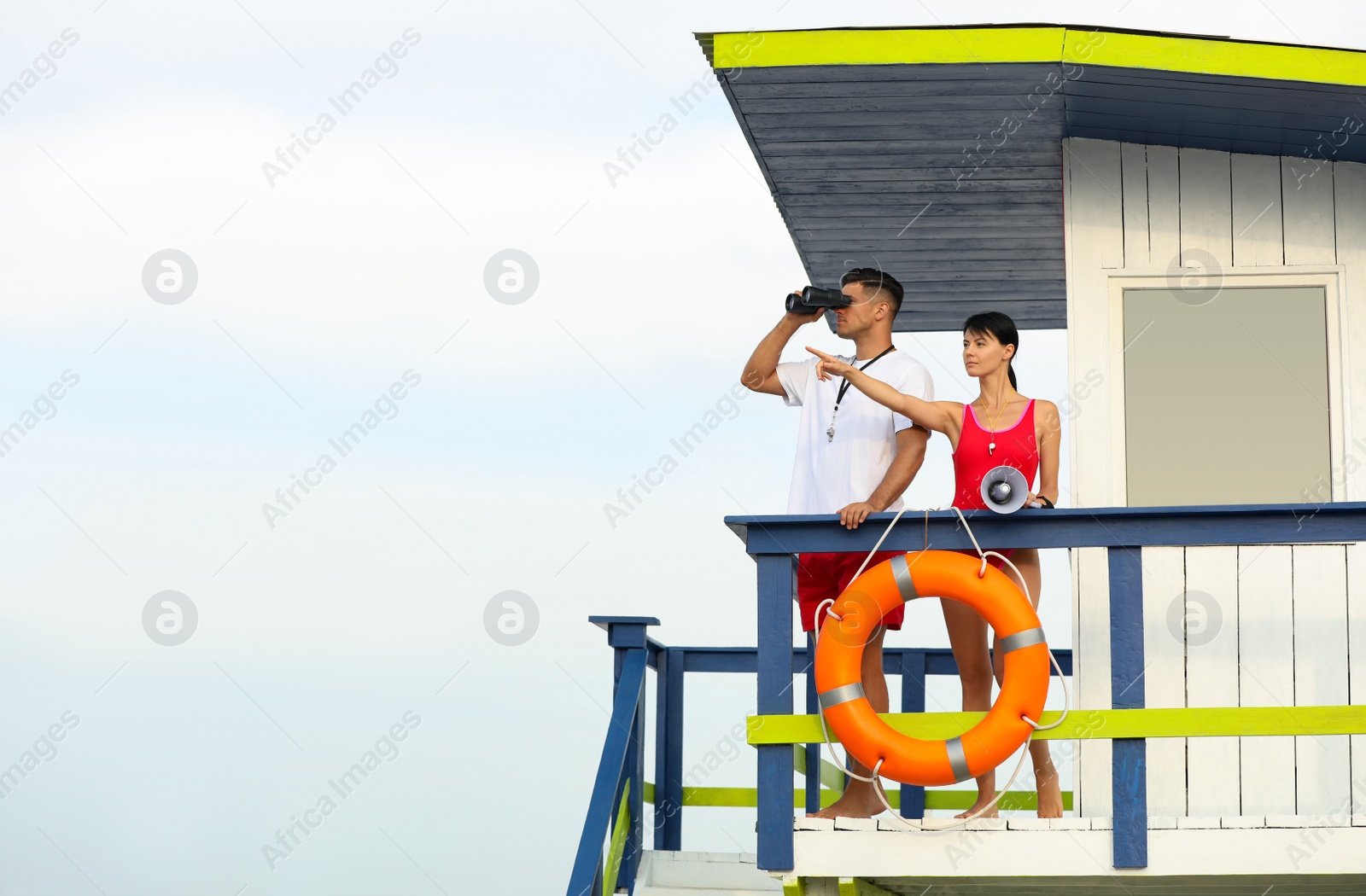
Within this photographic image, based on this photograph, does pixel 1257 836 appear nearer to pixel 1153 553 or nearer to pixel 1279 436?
pixel 1153 553

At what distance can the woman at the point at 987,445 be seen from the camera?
174 inches

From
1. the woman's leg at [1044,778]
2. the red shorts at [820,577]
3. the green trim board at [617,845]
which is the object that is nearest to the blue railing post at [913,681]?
the green trim board at [617,845]

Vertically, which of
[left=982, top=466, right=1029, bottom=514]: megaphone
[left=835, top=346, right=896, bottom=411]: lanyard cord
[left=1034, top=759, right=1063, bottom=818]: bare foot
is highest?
[left=835, top=346, right=896, bottom=411]: lanyard cord

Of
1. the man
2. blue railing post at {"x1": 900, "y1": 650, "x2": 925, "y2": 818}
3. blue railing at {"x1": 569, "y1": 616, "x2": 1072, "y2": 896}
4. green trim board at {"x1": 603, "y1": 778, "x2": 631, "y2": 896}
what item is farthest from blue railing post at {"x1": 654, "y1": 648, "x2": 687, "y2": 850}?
the man

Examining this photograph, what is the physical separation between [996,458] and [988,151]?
1.88m

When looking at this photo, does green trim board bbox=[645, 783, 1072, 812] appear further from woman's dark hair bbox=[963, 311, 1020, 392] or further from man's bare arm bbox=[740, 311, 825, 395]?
woman's dark hair bbox=[963, 311, 1020, 392]

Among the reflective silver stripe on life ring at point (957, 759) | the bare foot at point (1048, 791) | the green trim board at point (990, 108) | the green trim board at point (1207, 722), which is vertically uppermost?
the green trim board at point (990, 108)

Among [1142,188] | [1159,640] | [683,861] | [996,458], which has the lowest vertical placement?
[683,861]

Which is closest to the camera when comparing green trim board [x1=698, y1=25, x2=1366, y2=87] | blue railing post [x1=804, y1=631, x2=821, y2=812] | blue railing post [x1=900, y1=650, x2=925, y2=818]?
green trim board [x1=698, y1=25, x2=1366, y2=87]

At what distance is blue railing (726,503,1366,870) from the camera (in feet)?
13.8

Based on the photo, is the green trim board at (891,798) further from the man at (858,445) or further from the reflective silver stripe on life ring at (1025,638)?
the reflective silver stripe on life ring at (1025,638)

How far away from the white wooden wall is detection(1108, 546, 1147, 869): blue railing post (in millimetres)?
877

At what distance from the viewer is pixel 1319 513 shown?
4215 mm

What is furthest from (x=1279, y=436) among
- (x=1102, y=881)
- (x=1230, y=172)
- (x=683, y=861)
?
(x=683, y=861)
